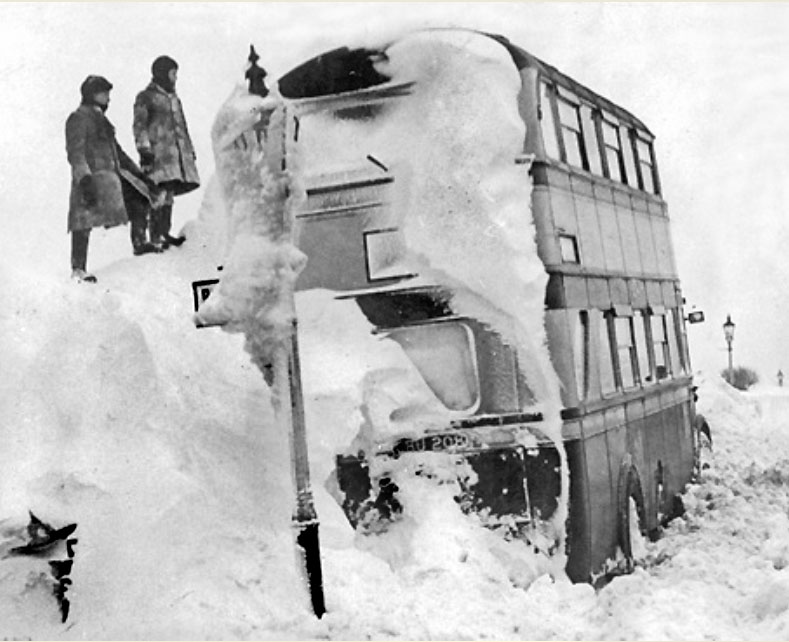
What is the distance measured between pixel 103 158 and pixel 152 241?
125 cm

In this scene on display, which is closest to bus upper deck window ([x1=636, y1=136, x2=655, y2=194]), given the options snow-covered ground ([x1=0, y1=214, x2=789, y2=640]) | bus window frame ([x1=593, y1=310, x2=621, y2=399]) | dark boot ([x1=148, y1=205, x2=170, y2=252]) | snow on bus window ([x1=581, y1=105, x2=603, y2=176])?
snow on bus window ([x1=581, y1=105, x2=603, y2=176])

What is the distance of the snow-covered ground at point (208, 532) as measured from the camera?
8562 mm

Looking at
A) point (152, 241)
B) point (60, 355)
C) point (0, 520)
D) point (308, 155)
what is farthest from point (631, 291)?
point (0, 520)

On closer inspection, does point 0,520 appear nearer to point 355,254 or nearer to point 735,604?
point 355,254

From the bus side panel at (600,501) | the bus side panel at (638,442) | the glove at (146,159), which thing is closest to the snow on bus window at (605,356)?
the bus side panel at (600,501)

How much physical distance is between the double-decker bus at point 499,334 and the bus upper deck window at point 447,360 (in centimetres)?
1

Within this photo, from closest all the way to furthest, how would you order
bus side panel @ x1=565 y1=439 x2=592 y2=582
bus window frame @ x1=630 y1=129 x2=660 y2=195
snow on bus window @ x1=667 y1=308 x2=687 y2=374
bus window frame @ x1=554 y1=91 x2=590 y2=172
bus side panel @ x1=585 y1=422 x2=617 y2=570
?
bus side panel @ x1=565 y1=439 x2=592 y2=582 < bus side panel @ x1=585 y1=422 x2=617 y2=570 < bus window frame @ x1=554 y1=91 x2=590 y2=172 < bus window frame @ x1=630 y1=129 x2=660 y2=195 < snow on bus window @ x1=667 y1=308 x2=687 y2=374

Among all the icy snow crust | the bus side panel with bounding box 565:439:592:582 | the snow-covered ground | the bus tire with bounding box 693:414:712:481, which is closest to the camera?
the snow-covered ground

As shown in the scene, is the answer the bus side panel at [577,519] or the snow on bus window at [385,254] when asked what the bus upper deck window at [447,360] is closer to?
the snow on bus window at [385,254]

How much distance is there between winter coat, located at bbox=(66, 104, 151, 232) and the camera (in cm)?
1262

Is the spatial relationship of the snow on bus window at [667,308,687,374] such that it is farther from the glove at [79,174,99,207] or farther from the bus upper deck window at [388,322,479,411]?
the glove at [79,174,99,207]

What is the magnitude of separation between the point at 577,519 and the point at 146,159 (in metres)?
6.95

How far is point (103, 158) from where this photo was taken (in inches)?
503

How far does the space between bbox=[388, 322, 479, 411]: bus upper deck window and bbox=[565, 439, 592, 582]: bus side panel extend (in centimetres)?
107
